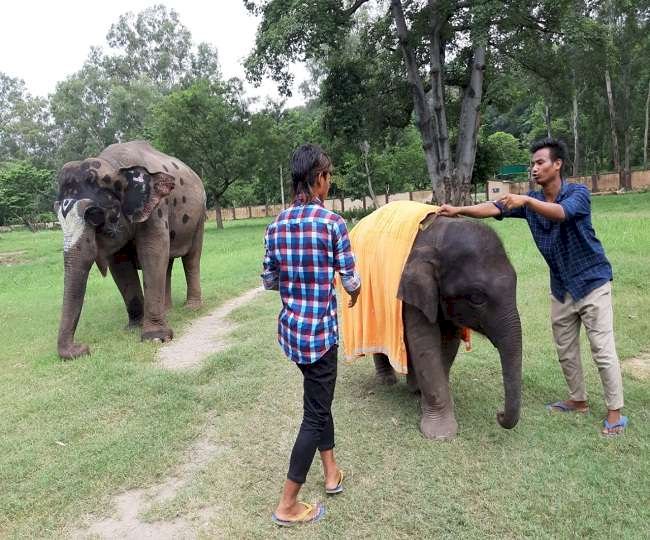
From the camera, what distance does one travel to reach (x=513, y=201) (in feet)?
11.7

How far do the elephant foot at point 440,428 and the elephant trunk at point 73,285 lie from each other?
4235 mm

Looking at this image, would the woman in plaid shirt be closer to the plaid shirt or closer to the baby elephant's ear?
the plaid shirt

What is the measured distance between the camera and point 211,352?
648 centimetres

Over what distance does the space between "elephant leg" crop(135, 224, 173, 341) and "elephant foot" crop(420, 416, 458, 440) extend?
13.8 feet

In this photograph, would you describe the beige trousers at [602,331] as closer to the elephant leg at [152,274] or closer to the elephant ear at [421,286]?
the elephant ear at [421,286]

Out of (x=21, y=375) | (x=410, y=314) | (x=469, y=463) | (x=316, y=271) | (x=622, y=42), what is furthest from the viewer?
(x=622, y=42)

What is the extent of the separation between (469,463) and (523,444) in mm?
469

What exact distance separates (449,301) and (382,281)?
60cm

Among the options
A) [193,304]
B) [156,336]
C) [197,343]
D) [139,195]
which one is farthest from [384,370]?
[193,304]

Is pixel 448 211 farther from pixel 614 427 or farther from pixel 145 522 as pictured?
pixel 145 522

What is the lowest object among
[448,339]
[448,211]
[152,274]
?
[448,339]

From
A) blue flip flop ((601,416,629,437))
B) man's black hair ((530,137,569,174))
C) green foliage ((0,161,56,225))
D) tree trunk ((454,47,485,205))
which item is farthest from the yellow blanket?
green foliage ((0,161,56,225))

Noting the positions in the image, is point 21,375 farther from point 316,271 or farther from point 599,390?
point 599,390

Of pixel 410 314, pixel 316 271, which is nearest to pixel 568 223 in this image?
pixel 410 314
